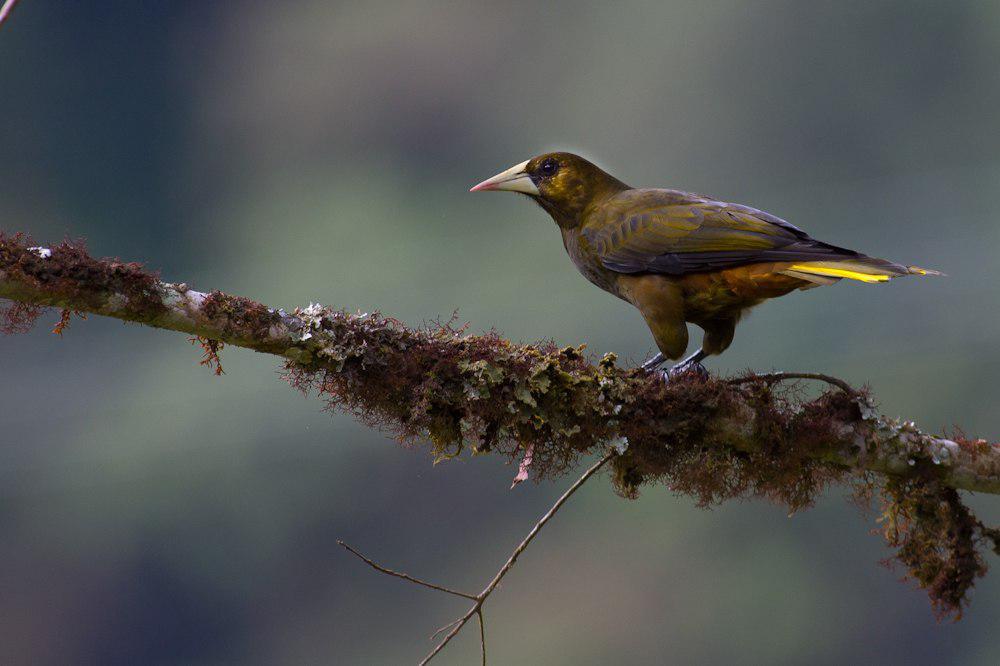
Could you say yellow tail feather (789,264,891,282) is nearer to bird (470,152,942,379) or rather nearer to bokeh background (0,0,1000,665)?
bird (470,152,942,379)

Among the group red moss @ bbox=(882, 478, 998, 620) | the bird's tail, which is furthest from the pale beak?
red moss @ bbox=(882, 478, 998, 620)

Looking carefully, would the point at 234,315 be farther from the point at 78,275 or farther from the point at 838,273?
the point at 838,273

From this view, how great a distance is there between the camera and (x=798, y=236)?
3371 millimetres

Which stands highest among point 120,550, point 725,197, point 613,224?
point 725,197

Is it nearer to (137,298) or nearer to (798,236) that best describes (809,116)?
(798,236)

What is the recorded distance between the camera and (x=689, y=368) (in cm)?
319

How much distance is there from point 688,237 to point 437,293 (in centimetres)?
744

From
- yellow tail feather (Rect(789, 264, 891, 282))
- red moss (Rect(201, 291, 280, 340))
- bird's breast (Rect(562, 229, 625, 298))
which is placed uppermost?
bird's breast (Rect(562, 229, 625, 298))

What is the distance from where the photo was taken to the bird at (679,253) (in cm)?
330

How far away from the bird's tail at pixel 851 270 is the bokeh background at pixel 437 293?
575cm

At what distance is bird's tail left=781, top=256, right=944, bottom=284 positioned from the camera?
9.82 feet

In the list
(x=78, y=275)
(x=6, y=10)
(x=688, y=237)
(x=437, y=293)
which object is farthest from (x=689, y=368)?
(x=437, y=293)

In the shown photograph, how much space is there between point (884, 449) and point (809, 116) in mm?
9323

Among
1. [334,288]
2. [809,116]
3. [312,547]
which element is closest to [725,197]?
[809,116]
